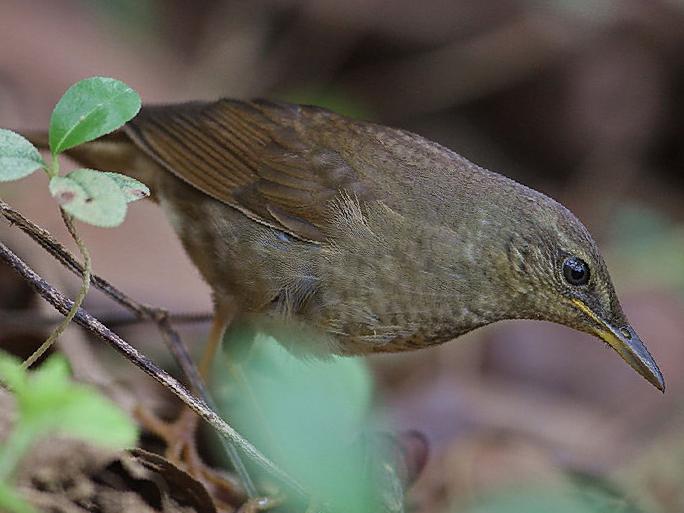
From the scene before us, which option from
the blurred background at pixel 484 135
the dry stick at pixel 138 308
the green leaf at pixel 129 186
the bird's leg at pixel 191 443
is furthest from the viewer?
the blurred background at pixel 484 135

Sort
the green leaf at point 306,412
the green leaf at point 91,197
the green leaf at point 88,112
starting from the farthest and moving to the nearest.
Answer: the green leaf at point 306,412 < the green leaf at point 88,112 < the green leaf at point 91,197

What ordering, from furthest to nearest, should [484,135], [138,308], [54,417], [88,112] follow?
[484,135], [138,308], [88,112], [54,417]

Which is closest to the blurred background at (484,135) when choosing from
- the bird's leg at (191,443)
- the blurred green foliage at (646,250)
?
the blurred green foliage at (646,250)

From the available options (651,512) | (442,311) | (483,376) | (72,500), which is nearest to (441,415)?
(483,376)

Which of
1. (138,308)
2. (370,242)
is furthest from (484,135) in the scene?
(138,308)

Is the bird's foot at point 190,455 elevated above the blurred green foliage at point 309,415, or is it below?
below

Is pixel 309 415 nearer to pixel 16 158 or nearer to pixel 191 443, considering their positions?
pixel 191 443

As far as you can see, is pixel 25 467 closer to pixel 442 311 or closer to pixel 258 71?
pixel 442 311

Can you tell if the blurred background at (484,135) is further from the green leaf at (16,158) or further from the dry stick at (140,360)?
the green leaf at (16,158)
